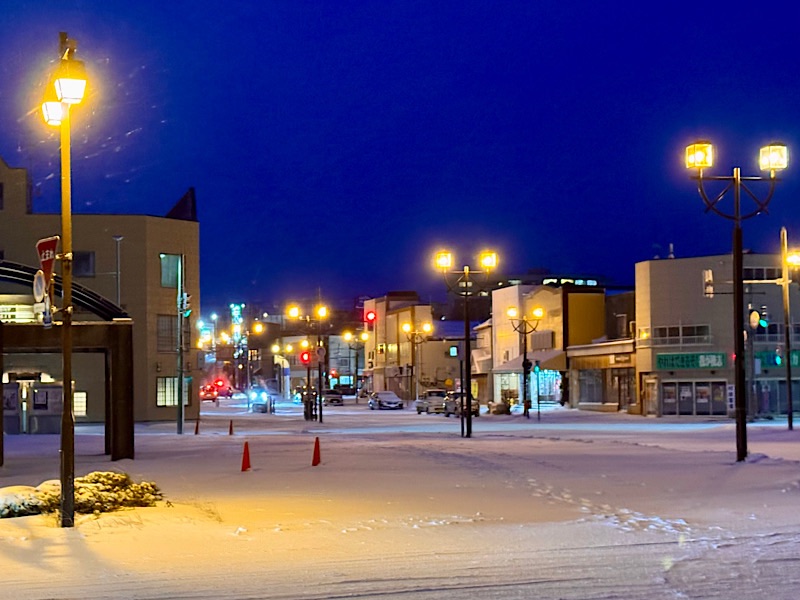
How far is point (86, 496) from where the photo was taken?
1560 centimetres

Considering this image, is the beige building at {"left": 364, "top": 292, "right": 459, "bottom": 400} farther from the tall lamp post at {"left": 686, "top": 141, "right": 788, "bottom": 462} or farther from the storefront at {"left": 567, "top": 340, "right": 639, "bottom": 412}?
the tall lamp post at {"left": 686, "top": 141, "right": 788, "bottom": 462}

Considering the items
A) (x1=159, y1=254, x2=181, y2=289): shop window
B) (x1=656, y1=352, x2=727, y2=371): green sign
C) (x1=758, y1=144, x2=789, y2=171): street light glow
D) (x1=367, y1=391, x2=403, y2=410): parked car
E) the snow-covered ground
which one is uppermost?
(x1=159, y1=254, x2=181, y2=289): shop window

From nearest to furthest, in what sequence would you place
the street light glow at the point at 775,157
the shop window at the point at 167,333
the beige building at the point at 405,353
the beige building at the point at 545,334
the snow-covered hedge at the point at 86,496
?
the snow-covered hedge at the point at 86,496
the street light glow at the point at 775,157
the shop window at the point at 167,333
the beige building at the point at 545,334
the beige building at the point at 405,353

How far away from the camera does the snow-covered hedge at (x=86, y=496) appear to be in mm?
15159

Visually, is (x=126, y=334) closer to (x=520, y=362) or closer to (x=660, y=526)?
(x=660, y=526)

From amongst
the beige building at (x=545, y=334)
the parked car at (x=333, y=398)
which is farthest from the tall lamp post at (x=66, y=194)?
the parked car at (x=333, y=398)

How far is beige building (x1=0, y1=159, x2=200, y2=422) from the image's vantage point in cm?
5591

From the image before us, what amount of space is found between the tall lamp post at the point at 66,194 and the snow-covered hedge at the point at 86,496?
0.72m

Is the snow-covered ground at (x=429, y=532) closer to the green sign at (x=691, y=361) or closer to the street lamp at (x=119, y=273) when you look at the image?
the street lamp at (x=119, y=273)

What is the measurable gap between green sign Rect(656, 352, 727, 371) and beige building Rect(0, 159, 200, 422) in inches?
1002

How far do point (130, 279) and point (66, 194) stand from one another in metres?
43.7

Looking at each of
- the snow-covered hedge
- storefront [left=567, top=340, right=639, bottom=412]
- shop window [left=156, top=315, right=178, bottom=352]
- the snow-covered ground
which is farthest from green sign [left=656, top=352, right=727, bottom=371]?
the snow-covered hedge

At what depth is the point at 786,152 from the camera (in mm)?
24469

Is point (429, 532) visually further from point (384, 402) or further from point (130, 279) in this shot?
point (384, 402)
